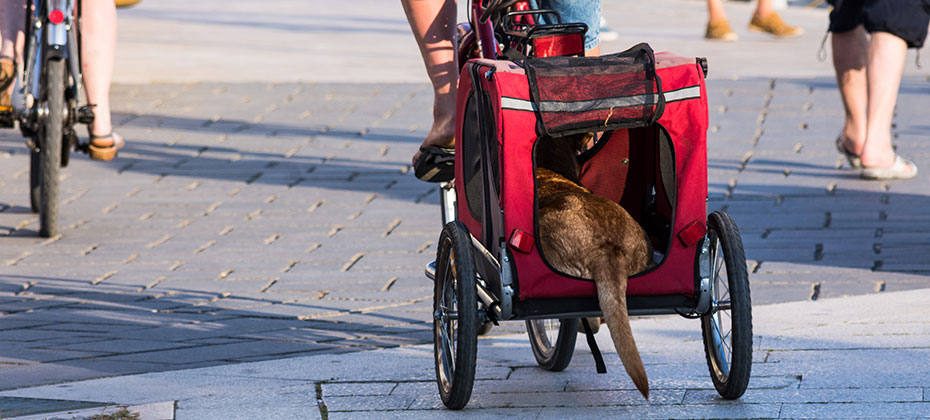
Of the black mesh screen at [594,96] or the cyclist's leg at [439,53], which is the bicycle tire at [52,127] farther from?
the black mesh screen at [594,96]

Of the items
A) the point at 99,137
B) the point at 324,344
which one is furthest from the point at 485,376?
the point at 99,137

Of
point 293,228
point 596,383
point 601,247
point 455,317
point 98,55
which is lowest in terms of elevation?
point 293,228

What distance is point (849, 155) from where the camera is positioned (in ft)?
23.3

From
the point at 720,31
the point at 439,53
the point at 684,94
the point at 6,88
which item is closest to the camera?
the point at 684,94

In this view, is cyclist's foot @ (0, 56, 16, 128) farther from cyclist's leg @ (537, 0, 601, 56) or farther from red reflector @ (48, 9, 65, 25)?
cyclist's leg @ (537, 0, 601, 56)

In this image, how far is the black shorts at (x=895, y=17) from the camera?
22.2 ft

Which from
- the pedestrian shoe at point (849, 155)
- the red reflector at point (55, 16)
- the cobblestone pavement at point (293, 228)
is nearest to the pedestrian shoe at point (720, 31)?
the cobblestone pavement at point (293, 228)

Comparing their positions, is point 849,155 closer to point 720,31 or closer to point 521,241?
point 521,241

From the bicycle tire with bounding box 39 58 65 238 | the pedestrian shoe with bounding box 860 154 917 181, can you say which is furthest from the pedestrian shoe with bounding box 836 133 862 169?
the bicycle tire with bounding box 39 58 65 238

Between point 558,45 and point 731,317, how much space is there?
0.91 meters

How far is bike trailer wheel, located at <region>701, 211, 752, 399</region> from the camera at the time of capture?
11.0 feet

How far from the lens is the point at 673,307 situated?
11.1 ft

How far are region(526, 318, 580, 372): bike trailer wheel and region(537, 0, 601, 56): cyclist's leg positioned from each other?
2.83 ft

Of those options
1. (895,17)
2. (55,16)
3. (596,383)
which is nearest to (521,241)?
(596,383)
